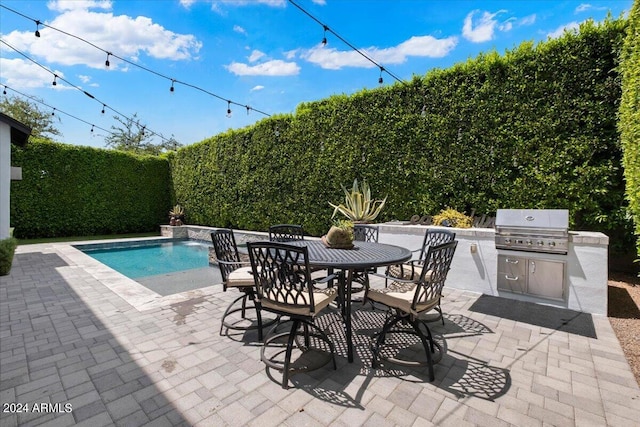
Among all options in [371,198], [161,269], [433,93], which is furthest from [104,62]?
[433,93]

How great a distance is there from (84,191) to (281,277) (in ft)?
40.3

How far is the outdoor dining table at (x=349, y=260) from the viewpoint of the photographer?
7.67 ft

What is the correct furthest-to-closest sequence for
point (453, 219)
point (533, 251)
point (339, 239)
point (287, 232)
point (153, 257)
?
point (153, 257), point (453, 219), point (287, 232), point (533, 251), point (339, 239)

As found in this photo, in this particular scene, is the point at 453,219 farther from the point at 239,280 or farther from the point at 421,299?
the point at 239,280

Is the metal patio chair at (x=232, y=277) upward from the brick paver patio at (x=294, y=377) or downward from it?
upward

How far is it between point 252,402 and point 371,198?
17.2 ft

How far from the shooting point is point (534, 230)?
3670 millimetres

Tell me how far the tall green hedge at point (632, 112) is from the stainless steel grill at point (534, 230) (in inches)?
24.7

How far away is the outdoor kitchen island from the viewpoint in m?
3.36

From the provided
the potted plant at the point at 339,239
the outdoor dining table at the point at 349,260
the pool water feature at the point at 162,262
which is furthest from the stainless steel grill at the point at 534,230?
the pool water feature at the point at 162,262

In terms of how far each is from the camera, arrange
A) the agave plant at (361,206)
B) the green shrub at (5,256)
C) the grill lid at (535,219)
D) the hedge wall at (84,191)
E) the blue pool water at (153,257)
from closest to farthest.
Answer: the grill lid at (535,219)
the green shrub at (5,256)
the agave plant at (361,206)
the blue pool water at (153,257)
the hedge wall at (84,191)

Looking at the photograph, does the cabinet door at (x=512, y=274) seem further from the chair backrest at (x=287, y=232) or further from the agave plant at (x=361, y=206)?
the chair backrest at (x=287, y=232)

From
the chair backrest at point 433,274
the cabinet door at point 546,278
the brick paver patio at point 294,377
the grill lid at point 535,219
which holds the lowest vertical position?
the brick paver patio at point 294,377

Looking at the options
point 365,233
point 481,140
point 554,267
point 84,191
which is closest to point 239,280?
point 365,233
